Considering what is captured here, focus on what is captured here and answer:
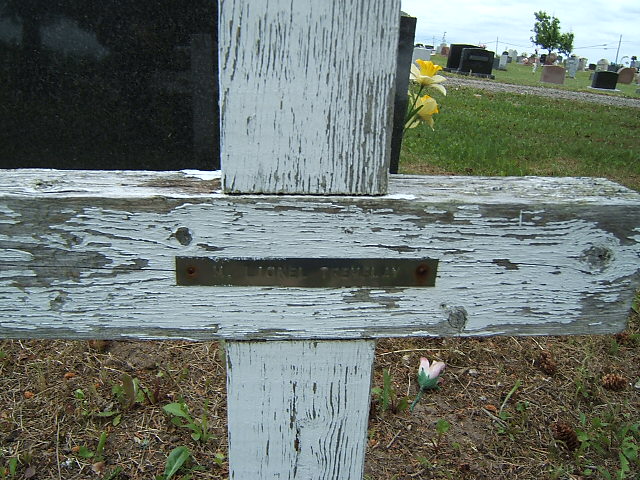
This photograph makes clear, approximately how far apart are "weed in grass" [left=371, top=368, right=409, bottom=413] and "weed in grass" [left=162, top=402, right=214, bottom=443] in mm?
659

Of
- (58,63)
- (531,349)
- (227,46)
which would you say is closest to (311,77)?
(227,46)

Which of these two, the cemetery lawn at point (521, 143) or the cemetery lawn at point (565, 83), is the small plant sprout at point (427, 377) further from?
the cemetery lawn at point (565, 83)

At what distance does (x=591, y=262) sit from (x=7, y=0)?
312cm

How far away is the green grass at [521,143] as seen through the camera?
5.75m

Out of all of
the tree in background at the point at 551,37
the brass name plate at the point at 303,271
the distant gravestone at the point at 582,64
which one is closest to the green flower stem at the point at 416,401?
the brass name plate at the point at 303,271

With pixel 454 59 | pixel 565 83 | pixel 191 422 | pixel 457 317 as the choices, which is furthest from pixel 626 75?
pixel 457 317

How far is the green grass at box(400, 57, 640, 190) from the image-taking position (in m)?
5.75

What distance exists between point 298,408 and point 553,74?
2681cm

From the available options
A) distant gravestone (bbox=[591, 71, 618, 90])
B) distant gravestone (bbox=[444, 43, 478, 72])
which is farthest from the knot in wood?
distant gravestone (bbox=[591, 71, 618, 90])

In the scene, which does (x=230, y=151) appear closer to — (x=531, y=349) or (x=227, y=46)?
(x=227, y=46)

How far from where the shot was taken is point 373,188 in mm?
852

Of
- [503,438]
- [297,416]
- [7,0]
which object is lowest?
[503,438]

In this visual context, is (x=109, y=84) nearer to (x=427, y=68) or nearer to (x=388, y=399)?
(x=427, y=68)

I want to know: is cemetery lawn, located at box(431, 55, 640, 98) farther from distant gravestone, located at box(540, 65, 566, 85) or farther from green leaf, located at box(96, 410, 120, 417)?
green leaf, located at box(96, 410, 120, 417)
